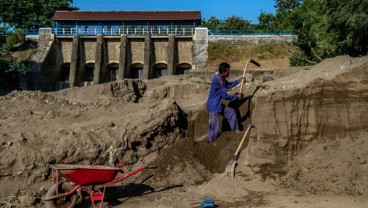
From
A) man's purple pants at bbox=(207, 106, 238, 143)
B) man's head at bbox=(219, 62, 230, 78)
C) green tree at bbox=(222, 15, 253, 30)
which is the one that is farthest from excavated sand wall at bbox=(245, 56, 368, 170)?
green tree at bbox=(222, 15, 253, 30)

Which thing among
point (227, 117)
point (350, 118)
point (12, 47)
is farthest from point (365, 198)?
point (12, 47)

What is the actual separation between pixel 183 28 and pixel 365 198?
107 feet

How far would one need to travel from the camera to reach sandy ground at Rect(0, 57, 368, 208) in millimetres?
6902

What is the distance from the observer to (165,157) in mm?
8531

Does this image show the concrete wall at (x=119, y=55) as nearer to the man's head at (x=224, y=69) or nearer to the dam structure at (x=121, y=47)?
the dam structure at (x=121, y=47)

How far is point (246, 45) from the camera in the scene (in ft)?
119

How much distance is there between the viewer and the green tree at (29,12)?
142 feet

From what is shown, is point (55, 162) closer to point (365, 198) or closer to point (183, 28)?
point (365, 198)

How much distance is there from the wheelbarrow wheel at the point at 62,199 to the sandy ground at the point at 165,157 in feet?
2.08

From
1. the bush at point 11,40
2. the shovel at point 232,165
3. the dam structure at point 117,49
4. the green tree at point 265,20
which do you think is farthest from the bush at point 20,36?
the shovel at point 232,165

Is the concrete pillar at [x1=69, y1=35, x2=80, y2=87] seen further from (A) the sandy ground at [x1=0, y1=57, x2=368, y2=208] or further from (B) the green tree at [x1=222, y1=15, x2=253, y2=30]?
(A) the sandy ground at [x1=0, y1=57, x2=368, y2=208]

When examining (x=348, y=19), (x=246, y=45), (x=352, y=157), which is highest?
(x=246, y=45)

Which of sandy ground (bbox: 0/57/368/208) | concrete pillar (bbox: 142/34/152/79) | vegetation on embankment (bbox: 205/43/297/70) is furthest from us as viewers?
concrete pillar (bbox: 142/34/152/79)

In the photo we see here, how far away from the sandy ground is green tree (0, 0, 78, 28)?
1406 inches
